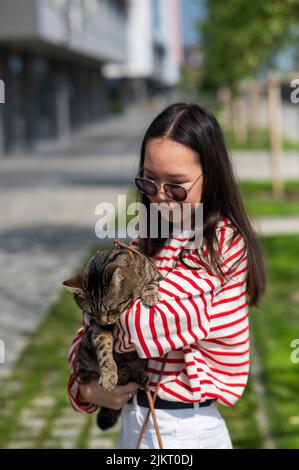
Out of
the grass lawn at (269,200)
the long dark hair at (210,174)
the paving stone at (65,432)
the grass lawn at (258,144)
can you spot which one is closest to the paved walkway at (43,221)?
the long dark hair at (210,174)

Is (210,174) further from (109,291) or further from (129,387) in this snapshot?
(129,387)

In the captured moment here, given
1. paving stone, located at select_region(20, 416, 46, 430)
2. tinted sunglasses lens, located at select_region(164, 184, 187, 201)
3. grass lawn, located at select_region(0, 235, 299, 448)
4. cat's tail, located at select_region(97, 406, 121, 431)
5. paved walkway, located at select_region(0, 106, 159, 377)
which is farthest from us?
paved walkway, located at select_region(0, 106, 159, 377)

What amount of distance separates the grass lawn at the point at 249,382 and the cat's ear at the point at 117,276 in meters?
2.85

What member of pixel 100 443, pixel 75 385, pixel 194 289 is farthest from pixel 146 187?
pixel 100 443

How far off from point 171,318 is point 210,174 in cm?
46

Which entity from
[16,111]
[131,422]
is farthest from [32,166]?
[131,422]

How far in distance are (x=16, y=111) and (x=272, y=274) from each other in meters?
21.9

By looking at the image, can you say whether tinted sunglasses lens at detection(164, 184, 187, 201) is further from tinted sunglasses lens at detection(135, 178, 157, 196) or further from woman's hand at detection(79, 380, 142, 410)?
woman's hand at detection(79, 380, 142, 410)

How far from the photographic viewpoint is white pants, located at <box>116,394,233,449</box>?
2.20 m

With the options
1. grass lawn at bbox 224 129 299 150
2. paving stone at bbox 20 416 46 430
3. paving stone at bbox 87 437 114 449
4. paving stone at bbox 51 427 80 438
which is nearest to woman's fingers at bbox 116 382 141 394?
paving stone at bbox 87 437 114 449

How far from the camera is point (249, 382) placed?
5.45m

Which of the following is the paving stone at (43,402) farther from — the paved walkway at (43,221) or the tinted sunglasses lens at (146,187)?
the tinted sunglasses lens at (146,187)

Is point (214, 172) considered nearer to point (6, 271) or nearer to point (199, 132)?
point (199, 132)

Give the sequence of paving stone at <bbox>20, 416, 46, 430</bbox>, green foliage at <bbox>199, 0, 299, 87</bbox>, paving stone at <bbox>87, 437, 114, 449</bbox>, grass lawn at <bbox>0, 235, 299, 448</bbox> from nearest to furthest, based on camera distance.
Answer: paving stone at <bbox>87, 437, 114, 449</bbox> → grass lawn at <bbox>0, 235, 299, 448</bbox> → paving stone at <bbox>20, 416, 46, 430</bbox> → green foliage at <bbox>199, 0, 299, 87</bbox>
